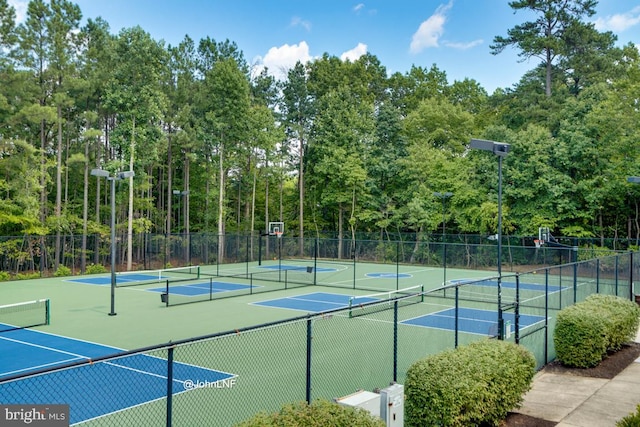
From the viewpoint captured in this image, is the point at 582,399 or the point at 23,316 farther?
the point at 23,316

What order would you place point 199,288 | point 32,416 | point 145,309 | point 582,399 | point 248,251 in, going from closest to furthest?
point 32,416 → point 582,399 → point 145,309 → point 199,288 → point 248,251

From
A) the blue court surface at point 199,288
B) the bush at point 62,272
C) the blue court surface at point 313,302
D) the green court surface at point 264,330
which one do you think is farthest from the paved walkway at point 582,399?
the bush at point 62,272

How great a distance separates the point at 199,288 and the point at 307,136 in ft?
104

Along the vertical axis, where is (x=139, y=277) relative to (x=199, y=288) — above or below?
below

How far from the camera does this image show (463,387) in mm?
7551

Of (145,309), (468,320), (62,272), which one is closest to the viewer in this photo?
(468,320)

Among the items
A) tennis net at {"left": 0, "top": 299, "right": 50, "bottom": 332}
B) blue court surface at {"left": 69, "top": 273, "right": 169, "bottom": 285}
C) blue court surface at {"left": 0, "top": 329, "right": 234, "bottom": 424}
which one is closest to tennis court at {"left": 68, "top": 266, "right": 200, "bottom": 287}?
blue court surface at {"left": 69, "top": 273, "right": 169, "bottom": 285}

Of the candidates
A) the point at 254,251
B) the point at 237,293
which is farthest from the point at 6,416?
the point at 254,251

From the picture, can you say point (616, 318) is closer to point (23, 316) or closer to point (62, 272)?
point (23, 316)

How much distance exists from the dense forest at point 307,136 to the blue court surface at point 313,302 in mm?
20566

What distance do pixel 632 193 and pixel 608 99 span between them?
279 inches

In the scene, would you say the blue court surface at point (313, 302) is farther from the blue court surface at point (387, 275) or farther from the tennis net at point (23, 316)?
the blue court surface at point (387, 275)
